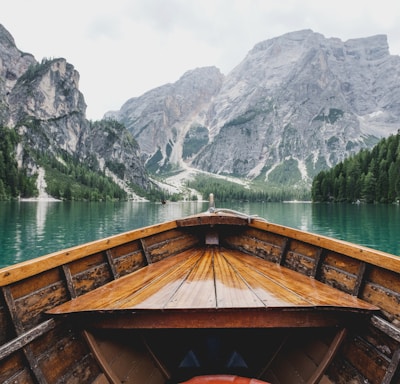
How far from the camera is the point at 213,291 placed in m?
5.43

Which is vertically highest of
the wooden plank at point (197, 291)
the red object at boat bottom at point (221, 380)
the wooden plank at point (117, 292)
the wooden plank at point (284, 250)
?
the wooden plank at point (284, 250)

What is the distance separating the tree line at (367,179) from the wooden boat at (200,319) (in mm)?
102228

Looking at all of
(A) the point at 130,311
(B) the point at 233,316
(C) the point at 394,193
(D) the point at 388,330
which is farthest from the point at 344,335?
(C) the point at 394,193

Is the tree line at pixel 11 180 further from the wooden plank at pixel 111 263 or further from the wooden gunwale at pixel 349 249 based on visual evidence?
the wooden gunwale at pixel 349 249

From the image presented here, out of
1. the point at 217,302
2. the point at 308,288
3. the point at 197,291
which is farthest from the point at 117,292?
the point at 308,288

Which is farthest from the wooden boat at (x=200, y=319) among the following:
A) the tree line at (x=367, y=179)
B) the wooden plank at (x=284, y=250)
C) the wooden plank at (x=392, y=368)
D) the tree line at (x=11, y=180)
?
the tree line at (x=11, y=180)

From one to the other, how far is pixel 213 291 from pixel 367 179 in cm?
10804

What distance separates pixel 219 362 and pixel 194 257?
2.74m

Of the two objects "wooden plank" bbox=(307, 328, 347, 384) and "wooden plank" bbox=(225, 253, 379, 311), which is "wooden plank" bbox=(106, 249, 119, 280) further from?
"wooden plank" bbox=(307, 328, 347, 384)

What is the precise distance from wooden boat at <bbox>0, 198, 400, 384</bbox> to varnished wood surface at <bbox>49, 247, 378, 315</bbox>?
29 mm

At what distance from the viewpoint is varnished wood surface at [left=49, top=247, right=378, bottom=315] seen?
4707mm

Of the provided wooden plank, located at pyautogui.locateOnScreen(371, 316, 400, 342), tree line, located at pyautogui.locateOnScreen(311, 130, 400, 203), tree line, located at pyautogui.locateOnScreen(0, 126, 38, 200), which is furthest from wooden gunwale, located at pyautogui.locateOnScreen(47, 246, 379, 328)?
tree line, located at pyautogui.locateOnScreen(0, 126, 38, 200)

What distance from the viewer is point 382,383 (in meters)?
3.99

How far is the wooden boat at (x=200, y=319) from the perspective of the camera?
4.30 metres
